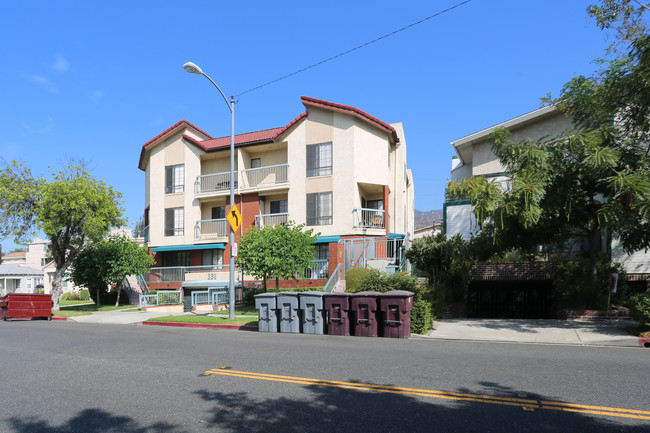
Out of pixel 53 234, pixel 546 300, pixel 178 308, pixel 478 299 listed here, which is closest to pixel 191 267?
pixel 178 308

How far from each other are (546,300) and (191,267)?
20.4 m

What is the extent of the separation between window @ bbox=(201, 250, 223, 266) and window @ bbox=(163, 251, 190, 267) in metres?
1.42

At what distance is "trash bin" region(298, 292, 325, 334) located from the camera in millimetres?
12609

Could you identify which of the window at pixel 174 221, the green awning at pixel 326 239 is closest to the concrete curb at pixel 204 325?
the green awning at pixel 326 239

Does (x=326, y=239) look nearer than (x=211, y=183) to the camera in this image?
Yes

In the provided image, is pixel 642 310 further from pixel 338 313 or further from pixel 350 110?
pixel 350 110

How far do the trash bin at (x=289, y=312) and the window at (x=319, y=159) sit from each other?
14381 millimetres

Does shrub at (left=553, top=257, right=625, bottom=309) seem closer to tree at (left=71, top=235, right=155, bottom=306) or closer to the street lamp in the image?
the street lamp

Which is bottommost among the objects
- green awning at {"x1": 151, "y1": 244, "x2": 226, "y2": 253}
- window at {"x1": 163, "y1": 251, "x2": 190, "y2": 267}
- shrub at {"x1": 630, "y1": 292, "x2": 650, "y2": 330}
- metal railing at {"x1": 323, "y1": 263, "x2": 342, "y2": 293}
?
shrub at {"x1": 630, "y1": 292, "x2": 650, "y2": 330}

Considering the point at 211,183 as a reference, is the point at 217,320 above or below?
below

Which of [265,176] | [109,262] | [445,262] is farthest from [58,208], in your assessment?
[445,262]

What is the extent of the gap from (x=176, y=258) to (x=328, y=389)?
91.8 ft

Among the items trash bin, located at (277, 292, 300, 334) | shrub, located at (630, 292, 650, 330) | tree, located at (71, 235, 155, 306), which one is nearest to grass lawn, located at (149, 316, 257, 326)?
trash bin, located at (277, 292, 300, 334)

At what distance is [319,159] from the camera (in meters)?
27.0
